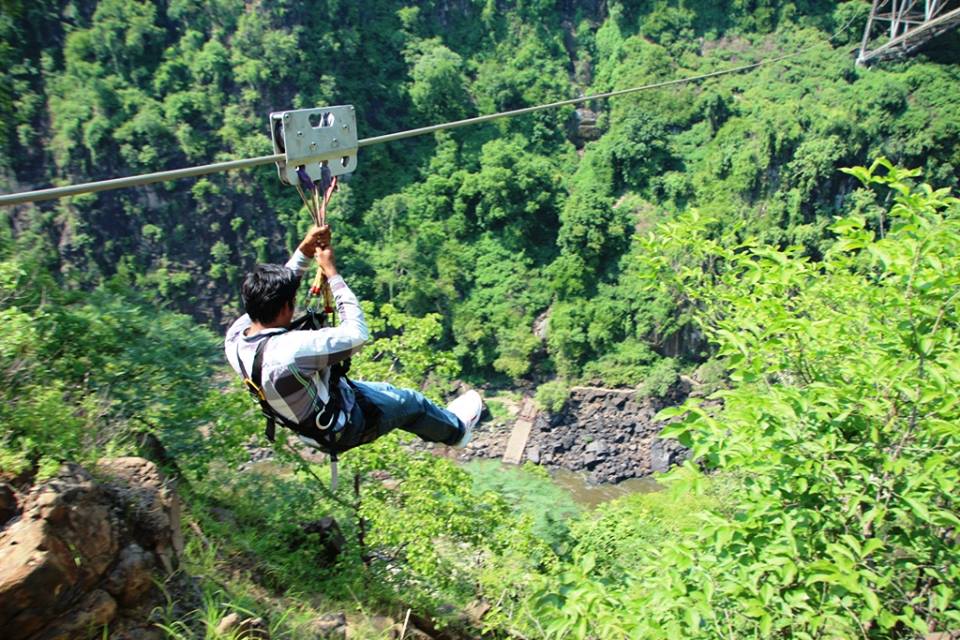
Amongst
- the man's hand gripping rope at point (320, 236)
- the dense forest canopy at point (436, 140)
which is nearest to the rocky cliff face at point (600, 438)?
the dense forest canopy at point (436, 140)

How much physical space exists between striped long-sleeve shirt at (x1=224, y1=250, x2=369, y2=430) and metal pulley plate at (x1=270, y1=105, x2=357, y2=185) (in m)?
0.52

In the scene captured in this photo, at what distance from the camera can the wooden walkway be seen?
80.6 feet

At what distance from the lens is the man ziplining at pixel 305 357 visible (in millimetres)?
2637

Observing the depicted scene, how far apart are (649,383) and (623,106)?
14213 millimetres

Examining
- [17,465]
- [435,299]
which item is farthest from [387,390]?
[435,299]

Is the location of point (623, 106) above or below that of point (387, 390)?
above

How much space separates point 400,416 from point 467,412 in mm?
651

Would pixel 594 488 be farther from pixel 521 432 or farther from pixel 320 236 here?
pixel 320 236

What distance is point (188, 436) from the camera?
625 centimetres

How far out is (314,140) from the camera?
294 cm

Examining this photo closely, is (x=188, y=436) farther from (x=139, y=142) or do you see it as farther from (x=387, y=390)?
(x=139, y=142)

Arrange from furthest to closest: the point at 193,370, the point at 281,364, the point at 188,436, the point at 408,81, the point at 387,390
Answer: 1. the point at 408,81
2. the point at 193,370
3. the point at 188,436
4. the point at 387,390
5. the point at 281,364

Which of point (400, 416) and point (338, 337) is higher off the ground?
point (338, 337)

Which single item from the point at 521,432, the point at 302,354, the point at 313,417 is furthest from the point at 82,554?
the point at 521,432
